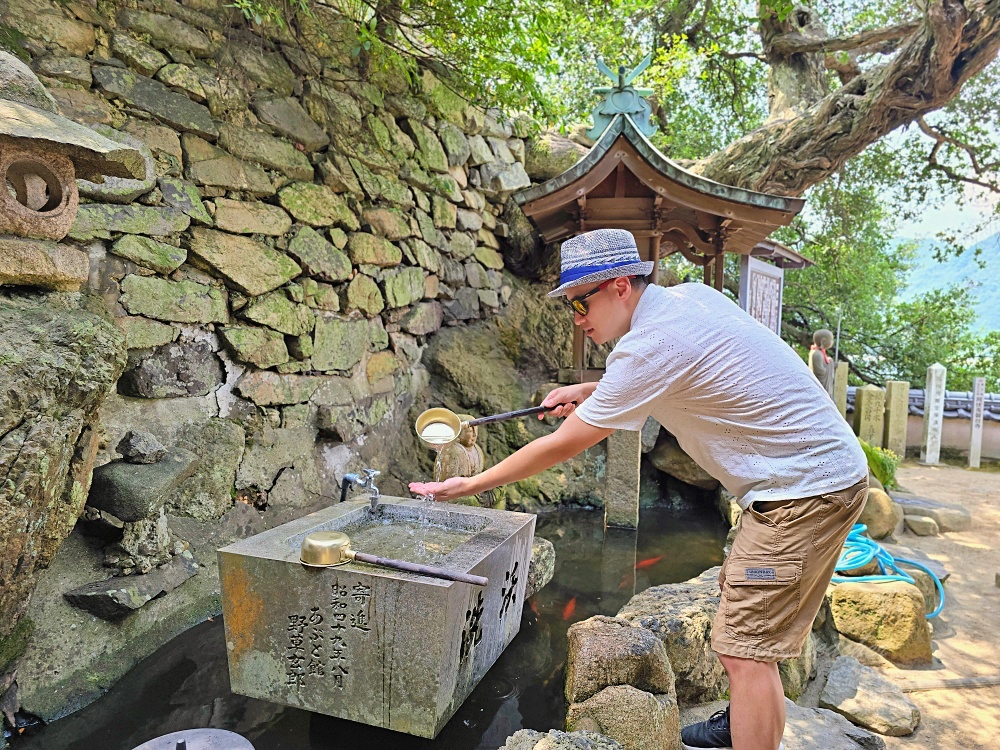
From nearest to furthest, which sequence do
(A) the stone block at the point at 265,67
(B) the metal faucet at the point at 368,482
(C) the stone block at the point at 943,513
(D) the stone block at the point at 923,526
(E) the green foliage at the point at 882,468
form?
(B) the metal faucet at the point at 368,482
(A) the stone block at the point at 265,67
(D) the stone block at the point at 923,526
(C) the stone block at the point at 943,513
(E) the green foliage at the point at 882,468

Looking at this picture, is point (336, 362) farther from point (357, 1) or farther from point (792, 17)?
point (792, 17)

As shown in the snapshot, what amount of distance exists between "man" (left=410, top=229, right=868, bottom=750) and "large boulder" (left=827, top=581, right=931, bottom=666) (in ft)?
7.05

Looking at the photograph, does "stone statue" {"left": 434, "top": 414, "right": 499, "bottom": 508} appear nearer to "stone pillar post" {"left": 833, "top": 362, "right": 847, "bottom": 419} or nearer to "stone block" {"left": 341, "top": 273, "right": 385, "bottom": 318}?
"stone block" {"left": 341, "top": 273, "right": 385, "bottom": 318}

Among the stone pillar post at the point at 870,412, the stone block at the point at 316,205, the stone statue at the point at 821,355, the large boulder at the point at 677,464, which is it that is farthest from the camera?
the stone pillar post at the point at 870,412

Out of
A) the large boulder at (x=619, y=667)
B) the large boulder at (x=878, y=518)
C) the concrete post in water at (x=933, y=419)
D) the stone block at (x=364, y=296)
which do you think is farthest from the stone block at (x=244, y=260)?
the concrete post in water at (x=933, y=419)

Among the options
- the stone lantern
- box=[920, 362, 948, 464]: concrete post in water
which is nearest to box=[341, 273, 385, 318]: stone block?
the stone lantern

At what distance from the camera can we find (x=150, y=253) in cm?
353

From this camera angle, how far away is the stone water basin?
2.21 meters

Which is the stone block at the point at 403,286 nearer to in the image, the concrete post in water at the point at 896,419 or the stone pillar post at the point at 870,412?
the stone pillar post at the point at 870,412

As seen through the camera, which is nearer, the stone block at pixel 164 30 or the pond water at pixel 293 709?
the pond water at pixel 293 709

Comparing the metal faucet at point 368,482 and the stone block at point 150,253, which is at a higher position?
the stone block at point 150,253

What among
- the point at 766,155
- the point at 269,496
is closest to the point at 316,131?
the point at 269,496

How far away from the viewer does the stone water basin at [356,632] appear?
7.26 ft

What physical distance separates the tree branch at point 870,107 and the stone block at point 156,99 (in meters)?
6.65
